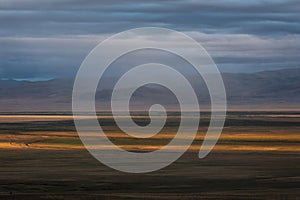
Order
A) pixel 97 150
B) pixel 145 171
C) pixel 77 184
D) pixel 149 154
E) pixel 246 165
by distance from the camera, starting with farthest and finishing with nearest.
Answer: pixel 97 150 < pixel 149 154 < pixel 246 165 < pixel 145 171 < pixel 77 184

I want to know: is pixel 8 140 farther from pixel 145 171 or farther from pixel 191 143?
pixel 145 171

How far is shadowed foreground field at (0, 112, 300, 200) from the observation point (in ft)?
161

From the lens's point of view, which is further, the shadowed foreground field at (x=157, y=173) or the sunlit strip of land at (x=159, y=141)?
the sunlit strip of land at (x=159, y=141)

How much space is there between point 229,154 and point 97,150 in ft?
46.4

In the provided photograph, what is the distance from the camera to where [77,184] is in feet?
A: 178

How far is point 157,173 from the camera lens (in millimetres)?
61812

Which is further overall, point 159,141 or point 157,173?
point 159,141

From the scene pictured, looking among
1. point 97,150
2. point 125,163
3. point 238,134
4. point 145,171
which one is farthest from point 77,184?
point 238,134

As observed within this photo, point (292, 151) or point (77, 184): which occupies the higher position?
point (292, 151)

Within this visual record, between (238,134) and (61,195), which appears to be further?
(238,134)

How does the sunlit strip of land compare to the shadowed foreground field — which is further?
the sunlit strip of land

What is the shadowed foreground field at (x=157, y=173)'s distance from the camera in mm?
48938

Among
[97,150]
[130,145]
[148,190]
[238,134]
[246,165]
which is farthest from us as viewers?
[238,134]

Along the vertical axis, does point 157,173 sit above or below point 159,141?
below
